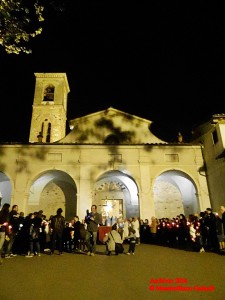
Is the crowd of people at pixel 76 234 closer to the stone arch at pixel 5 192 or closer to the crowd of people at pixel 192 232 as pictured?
the crowd of people at pixel 192 232

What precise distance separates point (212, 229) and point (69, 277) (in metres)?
7.23

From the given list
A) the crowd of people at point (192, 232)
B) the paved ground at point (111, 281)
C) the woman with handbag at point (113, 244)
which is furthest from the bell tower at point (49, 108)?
the paved ground at point (111, 281)

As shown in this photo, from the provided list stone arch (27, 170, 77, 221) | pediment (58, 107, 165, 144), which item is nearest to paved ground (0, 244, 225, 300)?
stone arch (27, 170, 77, 221)

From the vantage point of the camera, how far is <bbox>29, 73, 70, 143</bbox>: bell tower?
2781cm

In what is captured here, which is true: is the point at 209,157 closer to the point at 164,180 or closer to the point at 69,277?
the point at 164,180

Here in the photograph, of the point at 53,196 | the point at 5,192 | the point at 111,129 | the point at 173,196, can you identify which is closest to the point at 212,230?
the point at 173,196

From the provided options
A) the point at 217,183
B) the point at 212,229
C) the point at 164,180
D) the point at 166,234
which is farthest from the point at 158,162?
the point at 212,229

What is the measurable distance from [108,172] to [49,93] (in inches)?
A: 688

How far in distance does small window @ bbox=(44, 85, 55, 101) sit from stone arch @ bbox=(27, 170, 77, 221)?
1463cm

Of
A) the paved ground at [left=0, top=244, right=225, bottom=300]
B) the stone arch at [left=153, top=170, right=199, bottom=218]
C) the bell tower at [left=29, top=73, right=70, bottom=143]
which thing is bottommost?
the paved ground at [left=0, top=244, right=225, bottom=300]

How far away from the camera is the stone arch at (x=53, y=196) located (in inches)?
749

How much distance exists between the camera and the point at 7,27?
8.30m

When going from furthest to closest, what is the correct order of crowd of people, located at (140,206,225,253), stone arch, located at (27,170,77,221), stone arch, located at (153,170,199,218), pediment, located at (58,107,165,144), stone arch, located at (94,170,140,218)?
pediment, located at (58,107,165,144)
stone arch, located at (153,170,199,218)
stone arch, located at (94,170,140,218)
stone arch, located at (27,170,77,221)
crowd of people, located at (140,206,225,253)

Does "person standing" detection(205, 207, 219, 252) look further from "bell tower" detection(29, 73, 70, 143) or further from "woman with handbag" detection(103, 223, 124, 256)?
"bell tower" detection(29, 73, 70, 143)
